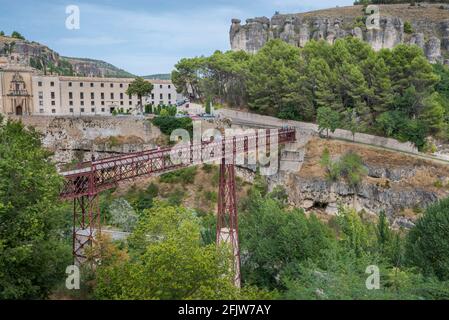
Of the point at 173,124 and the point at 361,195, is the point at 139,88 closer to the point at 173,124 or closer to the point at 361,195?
the point at 173,124

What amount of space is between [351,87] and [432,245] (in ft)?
74.2

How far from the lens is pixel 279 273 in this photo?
2122 centimetres

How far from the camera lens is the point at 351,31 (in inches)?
2766

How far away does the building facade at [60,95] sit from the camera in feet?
157

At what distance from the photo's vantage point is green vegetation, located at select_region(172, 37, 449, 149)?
125 feet

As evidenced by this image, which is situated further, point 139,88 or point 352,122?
point 139,88

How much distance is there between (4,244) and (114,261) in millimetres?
5194

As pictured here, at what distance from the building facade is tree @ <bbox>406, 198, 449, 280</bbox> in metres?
36.7

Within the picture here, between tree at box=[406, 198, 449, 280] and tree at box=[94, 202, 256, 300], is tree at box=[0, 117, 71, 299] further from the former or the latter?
tree at box=[406, 198, 449, 280]

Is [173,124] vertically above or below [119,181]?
above

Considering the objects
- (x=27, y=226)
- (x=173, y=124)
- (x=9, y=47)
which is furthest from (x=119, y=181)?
(x=9, y=47)

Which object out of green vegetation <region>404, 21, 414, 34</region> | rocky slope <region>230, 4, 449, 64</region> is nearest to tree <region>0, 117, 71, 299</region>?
rocky slope <region>230, 4, 449, 64</region>

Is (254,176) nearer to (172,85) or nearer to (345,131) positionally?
(345,131)
